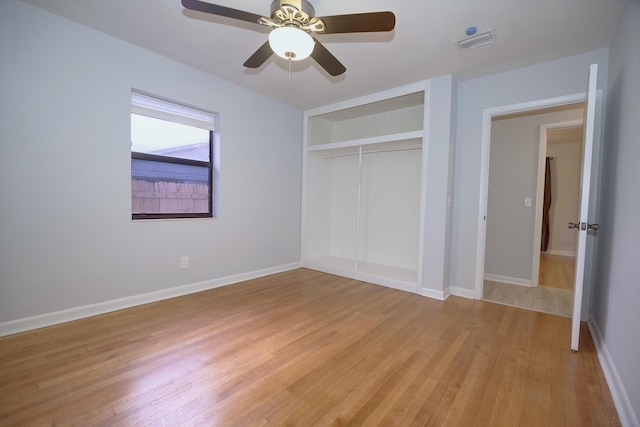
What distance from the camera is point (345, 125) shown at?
186 inches

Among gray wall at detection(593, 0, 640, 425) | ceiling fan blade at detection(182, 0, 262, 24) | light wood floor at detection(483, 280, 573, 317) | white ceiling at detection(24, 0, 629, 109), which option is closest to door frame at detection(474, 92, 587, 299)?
light wood floor at detection(483, 280, 573, 317)

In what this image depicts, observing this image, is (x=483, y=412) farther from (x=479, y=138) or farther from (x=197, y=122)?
(x=197, y=122)

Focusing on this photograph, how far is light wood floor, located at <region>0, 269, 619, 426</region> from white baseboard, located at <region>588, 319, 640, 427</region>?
4cm

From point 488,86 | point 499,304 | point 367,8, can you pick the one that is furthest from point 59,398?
point 488,86

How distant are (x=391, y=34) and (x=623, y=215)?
2.10m

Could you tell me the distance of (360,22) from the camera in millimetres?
1669

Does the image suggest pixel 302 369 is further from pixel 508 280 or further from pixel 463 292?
pixel 508 280

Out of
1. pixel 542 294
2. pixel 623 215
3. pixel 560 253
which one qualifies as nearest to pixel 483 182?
pixel 623 215

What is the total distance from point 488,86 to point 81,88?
4.04 metres

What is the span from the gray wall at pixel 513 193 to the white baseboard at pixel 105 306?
3.58 m

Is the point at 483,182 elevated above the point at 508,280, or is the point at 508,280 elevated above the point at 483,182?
the point at 483,182

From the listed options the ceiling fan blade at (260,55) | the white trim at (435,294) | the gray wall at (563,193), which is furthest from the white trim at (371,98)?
Answer: the gray wall at (563,193)

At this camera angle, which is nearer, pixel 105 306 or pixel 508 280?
pixel 105 306

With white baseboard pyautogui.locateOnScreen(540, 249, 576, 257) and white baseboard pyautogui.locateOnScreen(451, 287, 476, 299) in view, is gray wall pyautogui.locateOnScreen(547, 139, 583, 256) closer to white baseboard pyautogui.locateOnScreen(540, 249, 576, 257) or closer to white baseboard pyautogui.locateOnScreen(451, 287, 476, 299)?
white baseboard pyautogui.locateOnScreen(540, 249, 576, 257)
